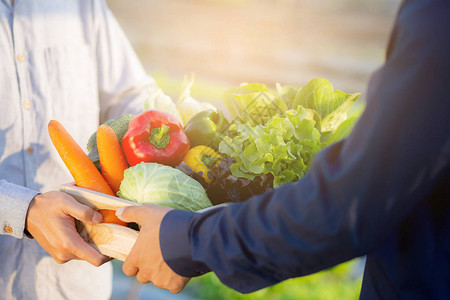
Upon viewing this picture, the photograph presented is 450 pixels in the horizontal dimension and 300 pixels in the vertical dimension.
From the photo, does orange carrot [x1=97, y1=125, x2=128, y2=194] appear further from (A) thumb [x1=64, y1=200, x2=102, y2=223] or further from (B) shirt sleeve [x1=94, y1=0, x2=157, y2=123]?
(B) shirt sleeve [x1=94, y1=0, x2=157, y2=123]

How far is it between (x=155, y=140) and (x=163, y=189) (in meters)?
0.21

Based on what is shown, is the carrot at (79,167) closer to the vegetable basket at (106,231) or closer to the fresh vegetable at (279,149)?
the vegetable basket at (106,231)

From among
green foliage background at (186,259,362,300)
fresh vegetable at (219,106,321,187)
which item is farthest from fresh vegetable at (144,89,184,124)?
green foliage background at (186,259,362,300)

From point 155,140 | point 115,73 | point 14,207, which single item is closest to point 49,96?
point 115,73

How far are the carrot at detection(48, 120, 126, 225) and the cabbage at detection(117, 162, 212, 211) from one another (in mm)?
96

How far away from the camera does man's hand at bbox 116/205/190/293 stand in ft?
3.73

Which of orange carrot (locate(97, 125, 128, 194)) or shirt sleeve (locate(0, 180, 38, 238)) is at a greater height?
orange carrot (locate(97, 125, 128, 194))

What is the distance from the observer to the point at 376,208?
0.81 meters

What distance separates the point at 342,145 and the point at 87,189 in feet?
2.70

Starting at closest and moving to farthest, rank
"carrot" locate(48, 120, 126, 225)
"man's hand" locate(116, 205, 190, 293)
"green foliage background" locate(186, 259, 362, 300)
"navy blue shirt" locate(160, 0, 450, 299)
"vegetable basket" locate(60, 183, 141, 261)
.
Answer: "navy blue shirt" locate(160, 0, 450, 299) → "man's hand" locate(116, 205, 190, 293) → "vegetable basket" locate(60, 183, 141, 261) → "carrot" locate(48, 120, 126, 225) → "green foliage background" locate(186, 259, 362, 300)

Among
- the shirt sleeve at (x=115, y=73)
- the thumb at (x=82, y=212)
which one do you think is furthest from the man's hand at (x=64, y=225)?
the shirt sleeve at (x=115, y=73)

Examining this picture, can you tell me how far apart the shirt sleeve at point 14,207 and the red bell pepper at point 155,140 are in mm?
377

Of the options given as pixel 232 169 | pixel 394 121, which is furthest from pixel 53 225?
pixel 394 121

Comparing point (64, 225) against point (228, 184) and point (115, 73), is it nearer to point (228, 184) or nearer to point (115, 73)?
point (228, 184)
